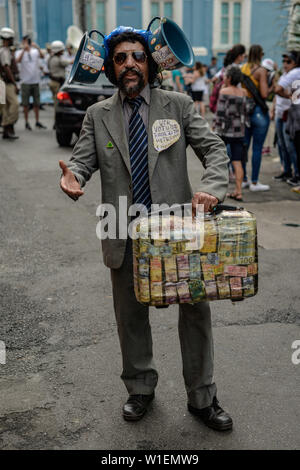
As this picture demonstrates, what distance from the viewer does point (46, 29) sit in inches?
1224

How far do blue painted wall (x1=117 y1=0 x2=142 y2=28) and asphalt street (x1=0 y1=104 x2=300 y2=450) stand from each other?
24.8 m

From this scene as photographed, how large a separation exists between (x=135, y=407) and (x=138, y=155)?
1.41 m

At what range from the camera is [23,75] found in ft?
52.1

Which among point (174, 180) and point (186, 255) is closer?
point (186, 255)

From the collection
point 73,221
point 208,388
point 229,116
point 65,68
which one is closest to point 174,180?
point 208,388

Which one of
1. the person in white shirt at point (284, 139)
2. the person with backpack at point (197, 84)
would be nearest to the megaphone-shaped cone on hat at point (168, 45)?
the person in white shirt at point (284, 139)

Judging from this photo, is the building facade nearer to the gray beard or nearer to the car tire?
the car tire

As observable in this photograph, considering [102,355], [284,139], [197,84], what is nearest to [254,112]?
[284,139]

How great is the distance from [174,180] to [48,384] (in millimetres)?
1543

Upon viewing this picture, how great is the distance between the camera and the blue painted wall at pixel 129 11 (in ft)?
99.6

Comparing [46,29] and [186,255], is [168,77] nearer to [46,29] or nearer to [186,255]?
[186,255]

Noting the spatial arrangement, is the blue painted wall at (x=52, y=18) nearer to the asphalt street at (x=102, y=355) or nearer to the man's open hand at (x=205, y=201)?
the asphalt street at (x=102, y=355)

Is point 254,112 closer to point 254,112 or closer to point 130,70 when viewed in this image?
point 254,112
